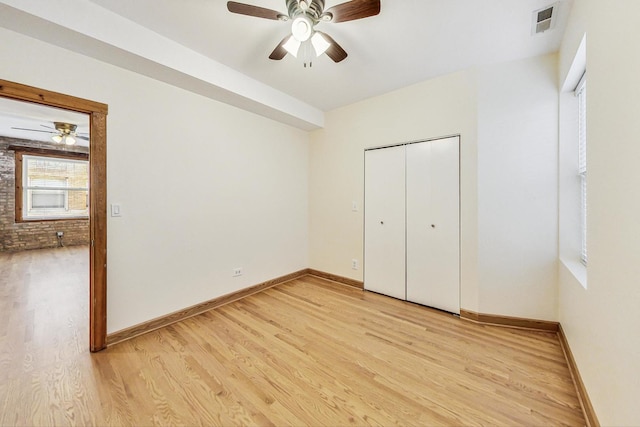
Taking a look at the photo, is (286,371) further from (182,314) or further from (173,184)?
(173,184)

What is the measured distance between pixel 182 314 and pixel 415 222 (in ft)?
9.43

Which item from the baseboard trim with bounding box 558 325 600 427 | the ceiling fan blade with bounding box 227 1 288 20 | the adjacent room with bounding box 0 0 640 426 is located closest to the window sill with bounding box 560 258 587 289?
the adjacent room with bounding box 0 0 640 426

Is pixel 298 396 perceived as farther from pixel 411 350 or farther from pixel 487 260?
pixel 487 260

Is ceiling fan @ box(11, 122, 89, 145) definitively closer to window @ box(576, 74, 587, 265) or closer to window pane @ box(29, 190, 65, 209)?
window pane @ box(29, 190, 65, 209)

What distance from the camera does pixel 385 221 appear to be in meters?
3.26

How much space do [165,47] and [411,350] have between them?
11.2 ft

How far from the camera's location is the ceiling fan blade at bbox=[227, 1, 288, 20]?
5.18 feet

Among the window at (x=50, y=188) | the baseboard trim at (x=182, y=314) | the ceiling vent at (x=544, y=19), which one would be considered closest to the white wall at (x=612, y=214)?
the ceiling vent at (x=544, y=19)

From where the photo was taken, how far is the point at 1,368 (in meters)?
1.76

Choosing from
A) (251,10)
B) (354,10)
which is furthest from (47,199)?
(354,10)

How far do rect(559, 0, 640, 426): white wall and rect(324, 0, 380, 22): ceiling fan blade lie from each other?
117cm

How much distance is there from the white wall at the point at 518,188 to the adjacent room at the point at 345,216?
0.06 feet

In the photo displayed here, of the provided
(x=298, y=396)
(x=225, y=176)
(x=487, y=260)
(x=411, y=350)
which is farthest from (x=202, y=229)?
(x=487, y=260)

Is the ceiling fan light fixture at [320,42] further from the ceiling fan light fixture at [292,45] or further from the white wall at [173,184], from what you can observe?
the white wall at [173,184]
